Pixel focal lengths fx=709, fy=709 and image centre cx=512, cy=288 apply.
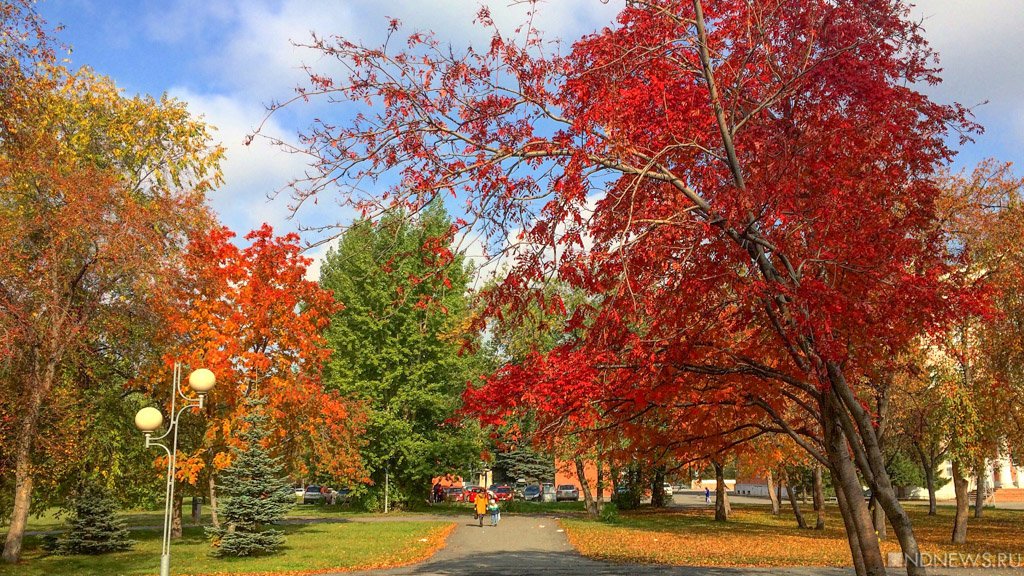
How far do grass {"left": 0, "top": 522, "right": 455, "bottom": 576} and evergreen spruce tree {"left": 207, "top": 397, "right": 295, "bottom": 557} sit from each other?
50 centimetres

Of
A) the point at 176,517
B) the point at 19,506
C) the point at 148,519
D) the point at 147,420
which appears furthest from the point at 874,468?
the point at 148,519

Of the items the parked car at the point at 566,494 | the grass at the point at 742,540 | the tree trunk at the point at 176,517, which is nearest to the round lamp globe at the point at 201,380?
the grass at the point at 742,540

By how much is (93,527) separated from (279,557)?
6.32 metres

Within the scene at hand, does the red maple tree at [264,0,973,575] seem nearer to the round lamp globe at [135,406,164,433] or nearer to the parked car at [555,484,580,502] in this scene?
the round lamp globe at [135,406,164,433]

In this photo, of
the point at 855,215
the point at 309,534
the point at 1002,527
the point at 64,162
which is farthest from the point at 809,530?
the point at 64,162

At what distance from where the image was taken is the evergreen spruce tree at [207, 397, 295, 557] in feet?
64.0

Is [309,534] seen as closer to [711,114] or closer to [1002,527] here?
[711,114]

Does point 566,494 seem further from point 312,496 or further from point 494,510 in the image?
point 494,510

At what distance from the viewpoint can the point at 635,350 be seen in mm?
8016

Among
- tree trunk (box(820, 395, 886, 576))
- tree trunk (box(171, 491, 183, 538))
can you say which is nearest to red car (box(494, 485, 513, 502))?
tree trunk (box(171, 491, 183, 538))

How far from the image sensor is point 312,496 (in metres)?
64.7

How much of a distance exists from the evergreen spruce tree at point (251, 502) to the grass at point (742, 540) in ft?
29.1

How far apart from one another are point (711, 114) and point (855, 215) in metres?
2.19

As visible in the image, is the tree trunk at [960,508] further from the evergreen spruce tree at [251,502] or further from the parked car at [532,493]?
the parked car at [532,493]
